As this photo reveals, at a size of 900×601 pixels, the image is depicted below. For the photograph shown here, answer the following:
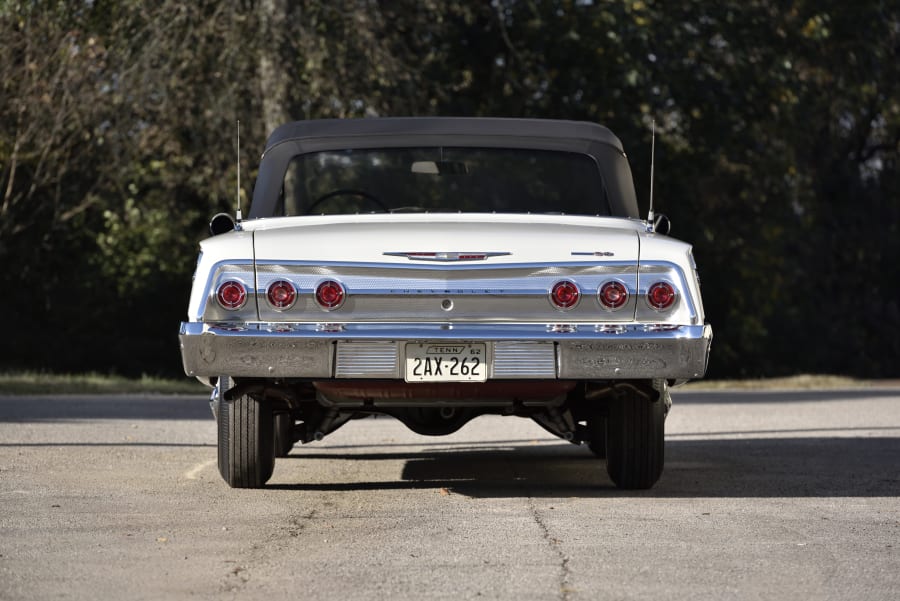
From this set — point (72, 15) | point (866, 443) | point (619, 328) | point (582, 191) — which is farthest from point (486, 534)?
point (72, 15)

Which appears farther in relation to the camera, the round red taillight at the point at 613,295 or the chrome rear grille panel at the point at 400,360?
the round red taillight at the point at 613,295

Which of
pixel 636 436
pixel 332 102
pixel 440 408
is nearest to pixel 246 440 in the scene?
pixel 440 408

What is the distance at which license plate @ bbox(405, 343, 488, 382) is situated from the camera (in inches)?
281

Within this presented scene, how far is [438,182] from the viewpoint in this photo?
866 cm

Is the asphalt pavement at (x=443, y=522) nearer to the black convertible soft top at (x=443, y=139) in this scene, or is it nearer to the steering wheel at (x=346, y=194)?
the steering wheel at (x=346, y=194)

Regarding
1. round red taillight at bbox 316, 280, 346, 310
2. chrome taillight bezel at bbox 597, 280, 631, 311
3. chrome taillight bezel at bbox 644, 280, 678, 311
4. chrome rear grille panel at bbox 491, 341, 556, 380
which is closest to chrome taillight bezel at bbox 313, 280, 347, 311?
round red taillight at bbox 316, 280, 346, 310

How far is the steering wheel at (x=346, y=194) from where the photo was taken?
8766mm

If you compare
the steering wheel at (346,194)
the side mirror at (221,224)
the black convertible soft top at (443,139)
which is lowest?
the side mirror at (221,224)

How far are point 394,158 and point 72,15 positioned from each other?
16.9m

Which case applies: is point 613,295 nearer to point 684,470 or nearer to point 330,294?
point 330,294

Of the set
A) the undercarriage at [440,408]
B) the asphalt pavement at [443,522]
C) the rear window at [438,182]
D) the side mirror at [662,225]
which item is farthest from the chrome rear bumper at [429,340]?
the rear window at [438,182]

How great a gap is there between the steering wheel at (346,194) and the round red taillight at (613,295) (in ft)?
6.25

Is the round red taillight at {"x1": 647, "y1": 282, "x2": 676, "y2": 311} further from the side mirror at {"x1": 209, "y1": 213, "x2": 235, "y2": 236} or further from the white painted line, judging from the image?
the white painted line

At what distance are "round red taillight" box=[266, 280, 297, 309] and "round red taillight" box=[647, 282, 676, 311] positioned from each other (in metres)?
1.59
